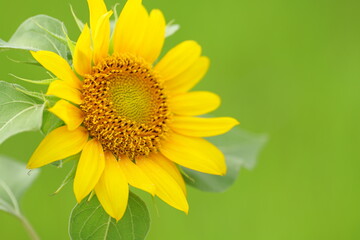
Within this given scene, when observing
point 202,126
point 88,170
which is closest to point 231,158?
point 202,126

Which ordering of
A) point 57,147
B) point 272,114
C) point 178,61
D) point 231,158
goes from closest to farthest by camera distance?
1. point 57,147
2. point 178,61
3. point 231,158
4. point 272,114

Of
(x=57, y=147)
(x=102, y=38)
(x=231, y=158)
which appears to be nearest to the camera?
(x=57, y=147)

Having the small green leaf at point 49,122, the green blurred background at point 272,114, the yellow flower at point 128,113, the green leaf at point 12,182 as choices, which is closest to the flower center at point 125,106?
the yellow flower at point 128,113

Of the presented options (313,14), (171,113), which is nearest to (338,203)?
(313,14)

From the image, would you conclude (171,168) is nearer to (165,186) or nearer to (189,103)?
(165,186)

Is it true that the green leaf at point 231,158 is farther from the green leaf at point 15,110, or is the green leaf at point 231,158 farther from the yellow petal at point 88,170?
the green leaf at point 15,110

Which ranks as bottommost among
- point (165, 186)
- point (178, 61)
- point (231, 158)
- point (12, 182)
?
point (12, 182)
